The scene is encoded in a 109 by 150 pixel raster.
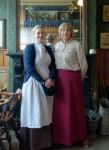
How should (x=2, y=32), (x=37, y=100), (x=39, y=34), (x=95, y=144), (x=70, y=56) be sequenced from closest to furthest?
1. (x=37, y=100)
2. (x=39, y=34)
3. (x=70, y=56)
4. (x=95, y=144)
5. (x=2, y=32)

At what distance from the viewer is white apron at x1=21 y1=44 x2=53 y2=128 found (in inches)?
163

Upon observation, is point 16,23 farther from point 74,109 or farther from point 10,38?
point 74,109

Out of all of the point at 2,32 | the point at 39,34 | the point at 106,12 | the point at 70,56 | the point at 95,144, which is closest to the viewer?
the point at 39,34

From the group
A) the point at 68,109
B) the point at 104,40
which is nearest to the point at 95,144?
the point at 68,109

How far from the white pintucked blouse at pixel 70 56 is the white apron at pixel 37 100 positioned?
0.21 m

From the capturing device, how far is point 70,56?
14.3 feet

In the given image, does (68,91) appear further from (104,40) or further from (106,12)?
(106,12)

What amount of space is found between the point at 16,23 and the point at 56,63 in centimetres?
131

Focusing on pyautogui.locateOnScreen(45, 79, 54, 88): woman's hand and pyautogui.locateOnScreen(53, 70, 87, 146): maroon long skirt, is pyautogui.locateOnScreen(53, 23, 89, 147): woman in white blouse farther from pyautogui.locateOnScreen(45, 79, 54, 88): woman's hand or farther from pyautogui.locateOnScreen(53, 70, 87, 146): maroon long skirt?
pyautogui.locateOnScreen(45, 79, 54, 88): woman's hand

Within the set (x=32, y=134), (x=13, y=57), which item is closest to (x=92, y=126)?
(x=32, y=134)

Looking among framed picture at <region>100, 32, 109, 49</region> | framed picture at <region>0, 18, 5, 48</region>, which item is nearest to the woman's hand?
framed picture at <region>100, 32, 109, 49</region>

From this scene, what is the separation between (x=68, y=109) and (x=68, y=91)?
24 cm

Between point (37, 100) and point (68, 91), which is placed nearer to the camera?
point (37, 100)

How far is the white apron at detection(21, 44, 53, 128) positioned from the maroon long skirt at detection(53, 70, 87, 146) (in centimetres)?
25
